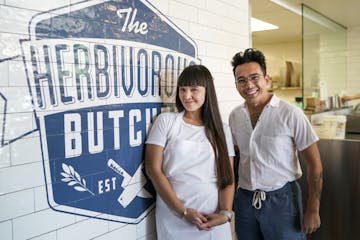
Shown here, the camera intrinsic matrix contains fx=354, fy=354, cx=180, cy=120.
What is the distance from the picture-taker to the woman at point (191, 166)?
1438 mm

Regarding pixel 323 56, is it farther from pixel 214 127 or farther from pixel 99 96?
pixel 99 96

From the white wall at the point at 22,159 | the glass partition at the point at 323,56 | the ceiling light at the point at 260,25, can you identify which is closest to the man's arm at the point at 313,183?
the white wall at the point at 22,159

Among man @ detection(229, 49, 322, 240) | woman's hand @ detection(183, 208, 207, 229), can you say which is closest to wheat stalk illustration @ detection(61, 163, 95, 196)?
woman's hand @ detection(183, 208, 207, 229)

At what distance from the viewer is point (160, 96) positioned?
156cm

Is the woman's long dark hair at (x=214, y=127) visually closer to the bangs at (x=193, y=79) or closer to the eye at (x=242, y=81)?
the bangs at (x=193, y=79)

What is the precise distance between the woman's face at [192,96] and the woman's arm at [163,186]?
8.3 inches

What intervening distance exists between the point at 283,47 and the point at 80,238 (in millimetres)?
4710

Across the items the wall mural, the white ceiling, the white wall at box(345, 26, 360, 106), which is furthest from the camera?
the white wall at box(345, 26, 360, 106)

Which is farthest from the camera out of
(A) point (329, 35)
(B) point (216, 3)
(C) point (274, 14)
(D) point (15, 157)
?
(A) point (329, 35)

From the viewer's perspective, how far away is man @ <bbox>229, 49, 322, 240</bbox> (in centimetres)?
158

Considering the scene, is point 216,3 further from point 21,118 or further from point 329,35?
point 329,35

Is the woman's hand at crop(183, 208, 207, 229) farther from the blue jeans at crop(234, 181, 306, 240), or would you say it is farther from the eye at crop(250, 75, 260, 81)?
the eye at crop(250, 75, 260, 81)

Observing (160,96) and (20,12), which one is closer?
(20,12)

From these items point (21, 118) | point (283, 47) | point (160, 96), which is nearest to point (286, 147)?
point (160, 96)
